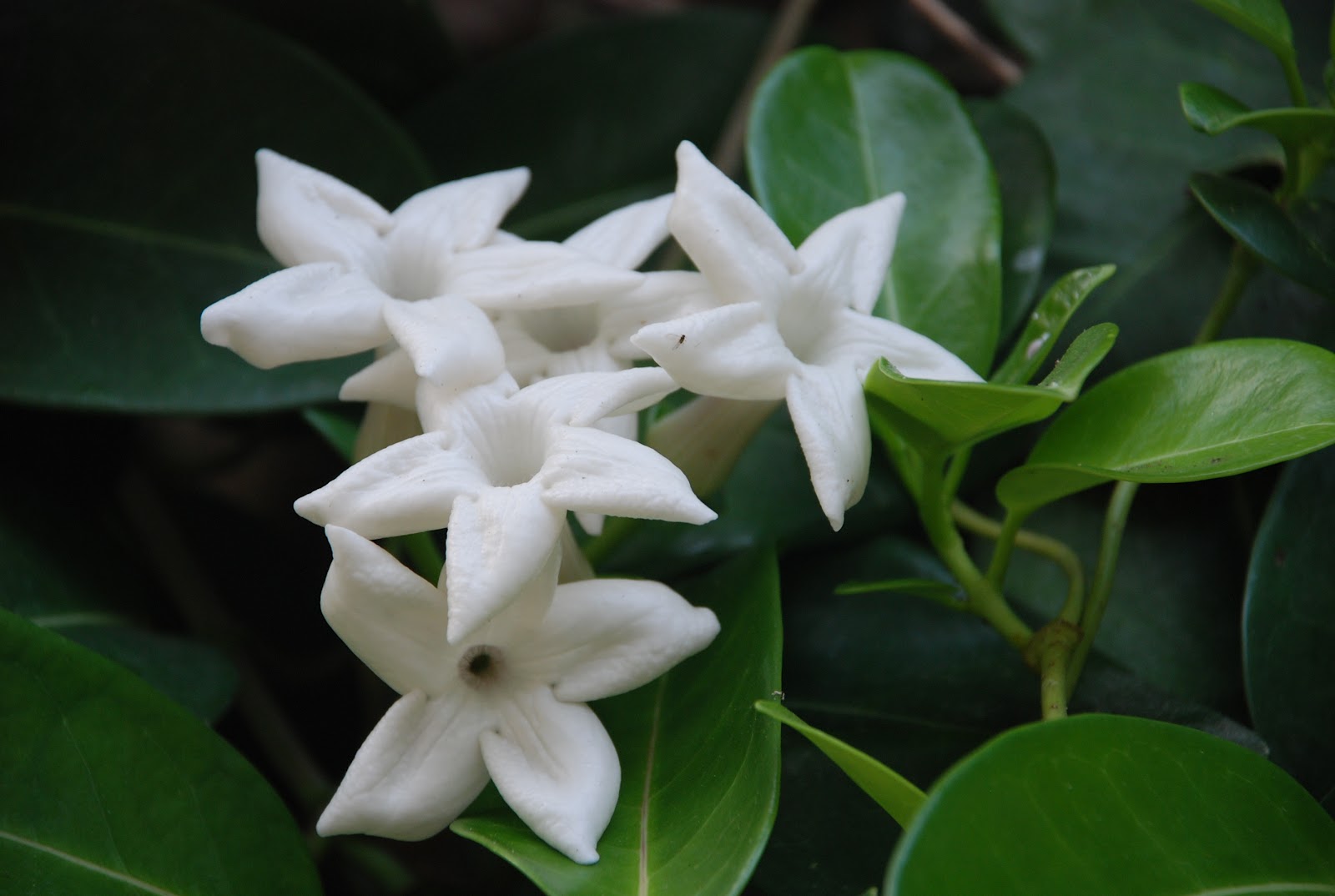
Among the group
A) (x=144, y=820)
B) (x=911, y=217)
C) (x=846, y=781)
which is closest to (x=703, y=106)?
(x=911, y=217)

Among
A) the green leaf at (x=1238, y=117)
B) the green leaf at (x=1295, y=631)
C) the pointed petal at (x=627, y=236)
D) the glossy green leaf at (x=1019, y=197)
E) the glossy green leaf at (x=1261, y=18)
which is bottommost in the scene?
the green leaf at (x=1295, y=631)

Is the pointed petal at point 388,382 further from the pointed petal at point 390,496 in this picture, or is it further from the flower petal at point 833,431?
the flower petal at point 833,431

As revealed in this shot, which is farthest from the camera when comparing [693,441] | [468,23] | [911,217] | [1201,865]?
[468,23]

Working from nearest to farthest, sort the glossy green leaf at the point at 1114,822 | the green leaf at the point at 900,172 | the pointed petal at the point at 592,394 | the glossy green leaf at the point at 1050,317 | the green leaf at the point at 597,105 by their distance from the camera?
the glossy green leaf at the point at 1114,822, the pointed petal at the point at 592,394, the glossy green leaf at the point at 1050,317, the green leaf at the point at 900,172, the green leaf at the point at 597,105

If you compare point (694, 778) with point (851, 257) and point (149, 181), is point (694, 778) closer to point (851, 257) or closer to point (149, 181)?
point (851, 257)

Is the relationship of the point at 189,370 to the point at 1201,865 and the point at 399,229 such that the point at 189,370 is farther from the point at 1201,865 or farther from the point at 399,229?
the point at 1201,865

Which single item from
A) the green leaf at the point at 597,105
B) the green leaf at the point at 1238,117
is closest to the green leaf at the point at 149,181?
the green leaf at the point at 597,105

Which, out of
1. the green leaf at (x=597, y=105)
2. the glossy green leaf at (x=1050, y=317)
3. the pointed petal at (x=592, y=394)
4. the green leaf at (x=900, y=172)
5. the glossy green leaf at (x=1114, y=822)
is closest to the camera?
the glossy green leaf at (x=1114, y=822)
